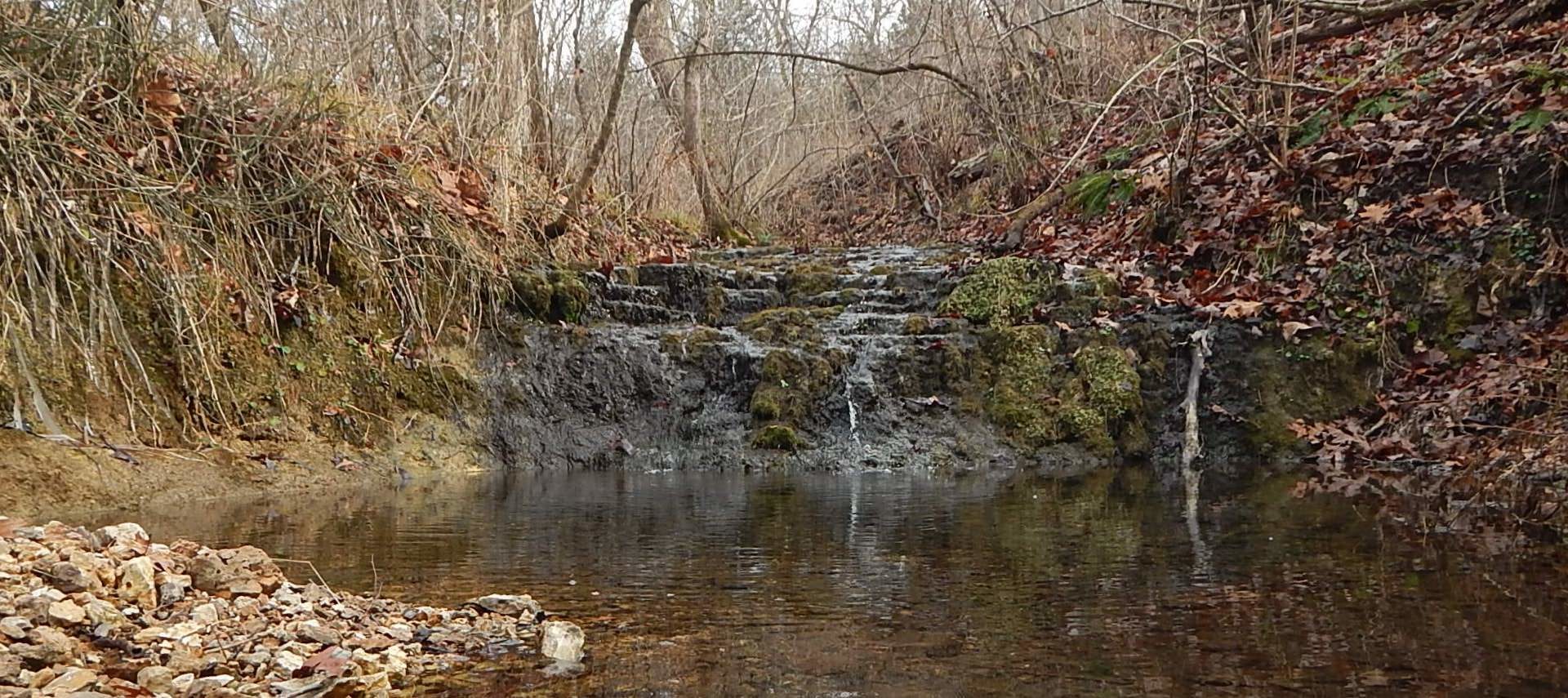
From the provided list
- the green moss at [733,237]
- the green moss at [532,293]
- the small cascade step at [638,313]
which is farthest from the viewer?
the green moss at [733,237]

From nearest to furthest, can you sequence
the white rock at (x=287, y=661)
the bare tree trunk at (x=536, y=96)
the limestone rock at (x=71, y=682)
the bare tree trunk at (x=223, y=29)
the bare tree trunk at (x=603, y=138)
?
the limestone rock at (x=71, y=682) < the white rock at (x=287, y=661) < the bare tree trunk at (x=223, y=29) < the bare tree trunk at (x=603, y=138) < the bare tree trunk at (x=536, y=96)

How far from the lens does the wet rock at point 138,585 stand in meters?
2.20

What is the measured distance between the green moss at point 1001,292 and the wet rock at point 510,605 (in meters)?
5.02

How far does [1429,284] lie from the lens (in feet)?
19.5

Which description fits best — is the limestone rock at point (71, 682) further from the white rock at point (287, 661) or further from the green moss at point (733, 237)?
the green moss at point (733, 237)

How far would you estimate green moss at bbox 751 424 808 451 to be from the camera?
6.48m

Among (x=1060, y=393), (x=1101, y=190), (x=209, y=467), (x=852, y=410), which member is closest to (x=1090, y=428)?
(x=1060, y=393)

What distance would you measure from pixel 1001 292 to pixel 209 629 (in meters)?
5.86

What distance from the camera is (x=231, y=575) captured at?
238cm

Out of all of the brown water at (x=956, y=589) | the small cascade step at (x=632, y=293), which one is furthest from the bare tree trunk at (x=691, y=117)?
the brown water at (x=956, y=589)

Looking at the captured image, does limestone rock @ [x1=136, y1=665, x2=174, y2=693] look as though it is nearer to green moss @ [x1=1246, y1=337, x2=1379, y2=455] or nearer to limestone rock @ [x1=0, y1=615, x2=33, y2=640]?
limestone rock @ [x1=0, y1=615, x2=33, y2=640]

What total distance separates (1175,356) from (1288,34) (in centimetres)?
295

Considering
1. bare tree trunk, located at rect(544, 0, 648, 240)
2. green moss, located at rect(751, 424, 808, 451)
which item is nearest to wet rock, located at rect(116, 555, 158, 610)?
green moss, located at rect(751, 424, 808, 451)

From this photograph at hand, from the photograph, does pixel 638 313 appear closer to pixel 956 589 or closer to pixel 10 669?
pixel 956 589
